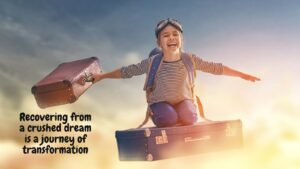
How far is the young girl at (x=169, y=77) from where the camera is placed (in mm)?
6816

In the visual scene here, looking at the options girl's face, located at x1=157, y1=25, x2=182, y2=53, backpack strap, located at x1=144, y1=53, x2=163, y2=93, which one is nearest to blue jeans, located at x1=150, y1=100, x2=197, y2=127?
backpack strap, located at x1=144, y1=53, x2=163, y2=93

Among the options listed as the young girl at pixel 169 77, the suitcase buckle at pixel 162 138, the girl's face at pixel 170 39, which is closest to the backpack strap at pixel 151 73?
the young girl at pixel 169 77

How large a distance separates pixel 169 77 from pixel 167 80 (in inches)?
2.1

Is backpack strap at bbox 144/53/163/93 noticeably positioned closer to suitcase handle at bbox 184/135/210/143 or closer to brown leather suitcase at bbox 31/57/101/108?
suitcase handle at bbox 184/135/210/143

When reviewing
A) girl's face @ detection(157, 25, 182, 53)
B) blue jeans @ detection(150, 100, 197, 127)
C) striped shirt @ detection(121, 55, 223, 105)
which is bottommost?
blue jeans @ detection(150, 100, 197, 127)

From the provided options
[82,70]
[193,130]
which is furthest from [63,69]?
[193,130]

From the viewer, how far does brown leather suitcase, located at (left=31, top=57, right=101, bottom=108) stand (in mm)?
7281

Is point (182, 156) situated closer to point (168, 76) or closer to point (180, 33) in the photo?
point (168, 76)

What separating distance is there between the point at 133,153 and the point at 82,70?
1860mm

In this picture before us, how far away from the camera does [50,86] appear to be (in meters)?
7.32

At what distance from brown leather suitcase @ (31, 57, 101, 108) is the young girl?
0.69 meters

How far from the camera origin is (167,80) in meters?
6.87

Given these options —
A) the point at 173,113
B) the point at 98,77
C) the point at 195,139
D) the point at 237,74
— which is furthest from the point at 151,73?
the point at 237,74

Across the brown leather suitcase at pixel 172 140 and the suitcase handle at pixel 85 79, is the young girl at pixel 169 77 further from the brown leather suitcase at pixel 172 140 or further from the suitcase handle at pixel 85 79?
the suitcase handle at pixel 85 79
